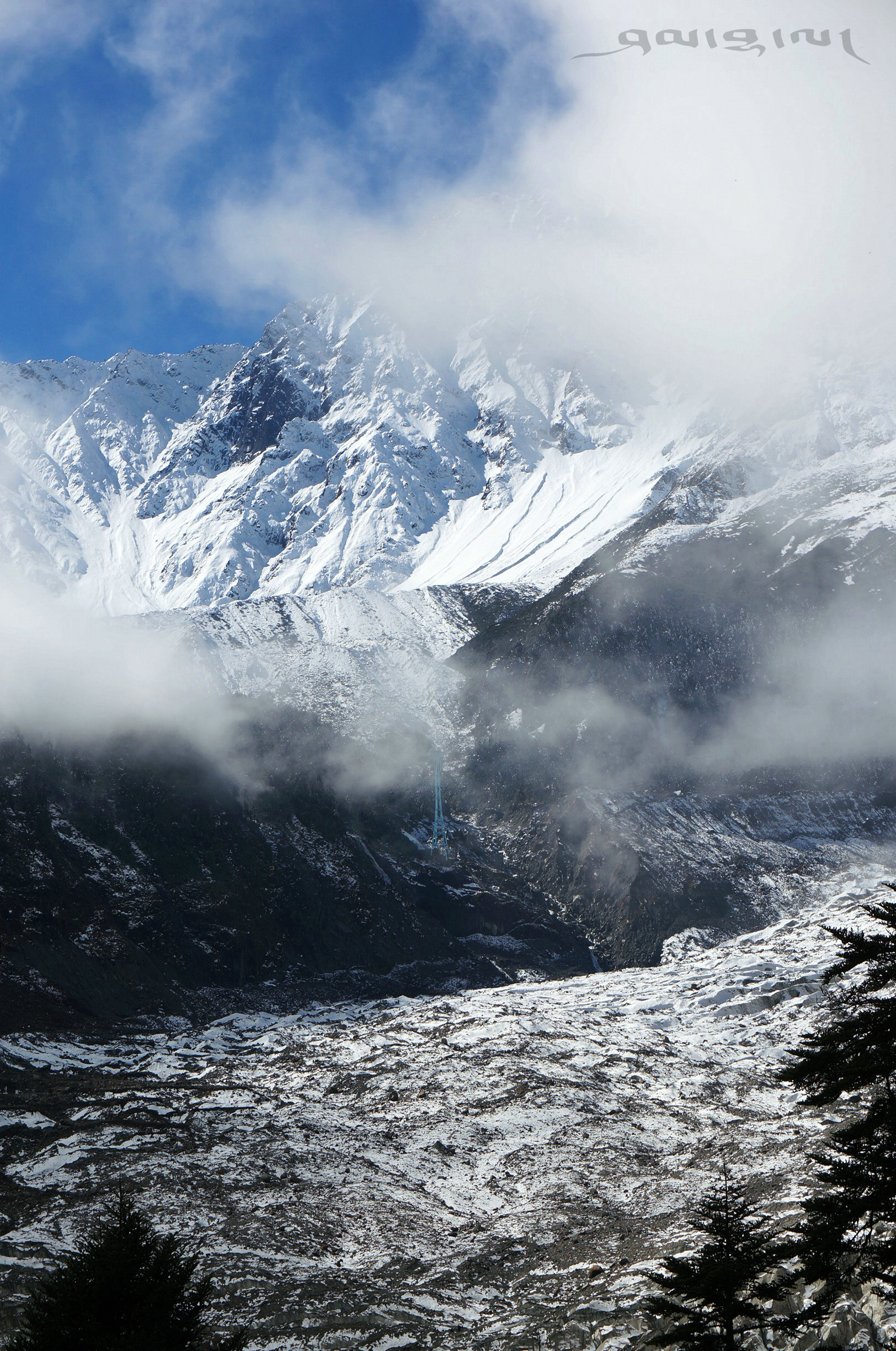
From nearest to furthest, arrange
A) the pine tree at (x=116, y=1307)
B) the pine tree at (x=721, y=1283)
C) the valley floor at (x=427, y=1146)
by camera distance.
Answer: the pine tree at (x=116, y=1307) < the pine tree at (x=721, y=1283) < the valley floor at (x=427, y=1146)

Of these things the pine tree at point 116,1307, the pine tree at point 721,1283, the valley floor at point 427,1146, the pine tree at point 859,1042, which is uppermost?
the pine tree at point 859,1042

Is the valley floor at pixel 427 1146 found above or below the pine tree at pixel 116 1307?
below

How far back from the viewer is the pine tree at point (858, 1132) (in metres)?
29.6

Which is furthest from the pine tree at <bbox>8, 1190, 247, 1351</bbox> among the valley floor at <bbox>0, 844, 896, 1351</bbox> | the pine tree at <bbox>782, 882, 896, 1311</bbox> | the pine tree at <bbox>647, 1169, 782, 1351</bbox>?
the valley floor at <bbox>0, 844, 896, 1351</bbox>

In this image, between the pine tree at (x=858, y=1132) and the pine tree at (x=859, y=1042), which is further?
the pine tree at (x=859, y=1042)

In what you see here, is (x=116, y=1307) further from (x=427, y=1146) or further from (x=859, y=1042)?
(x=427, y=1146)

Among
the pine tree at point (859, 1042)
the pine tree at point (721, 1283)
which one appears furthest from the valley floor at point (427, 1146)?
the pine tree at point (859, 1042)

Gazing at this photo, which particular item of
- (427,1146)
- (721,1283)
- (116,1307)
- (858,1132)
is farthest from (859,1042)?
(427,1146)

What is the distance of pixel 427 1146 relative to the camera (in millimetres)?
124688

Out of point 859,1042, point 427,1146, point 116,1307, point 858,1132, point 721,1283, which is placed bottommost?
point 427,1146

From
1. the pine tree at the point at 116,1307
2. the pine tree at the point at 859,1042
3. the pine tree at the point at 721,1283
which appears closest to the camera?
the pine tree at the point at 859,1042

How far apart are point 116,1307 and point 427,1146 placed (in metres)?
95.8

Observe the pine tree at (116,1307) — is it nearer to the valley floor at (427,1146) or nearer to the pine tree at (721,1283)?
the pine tree at (721,1283)

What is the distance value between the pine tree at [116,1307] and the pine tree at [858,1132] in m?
18.0
